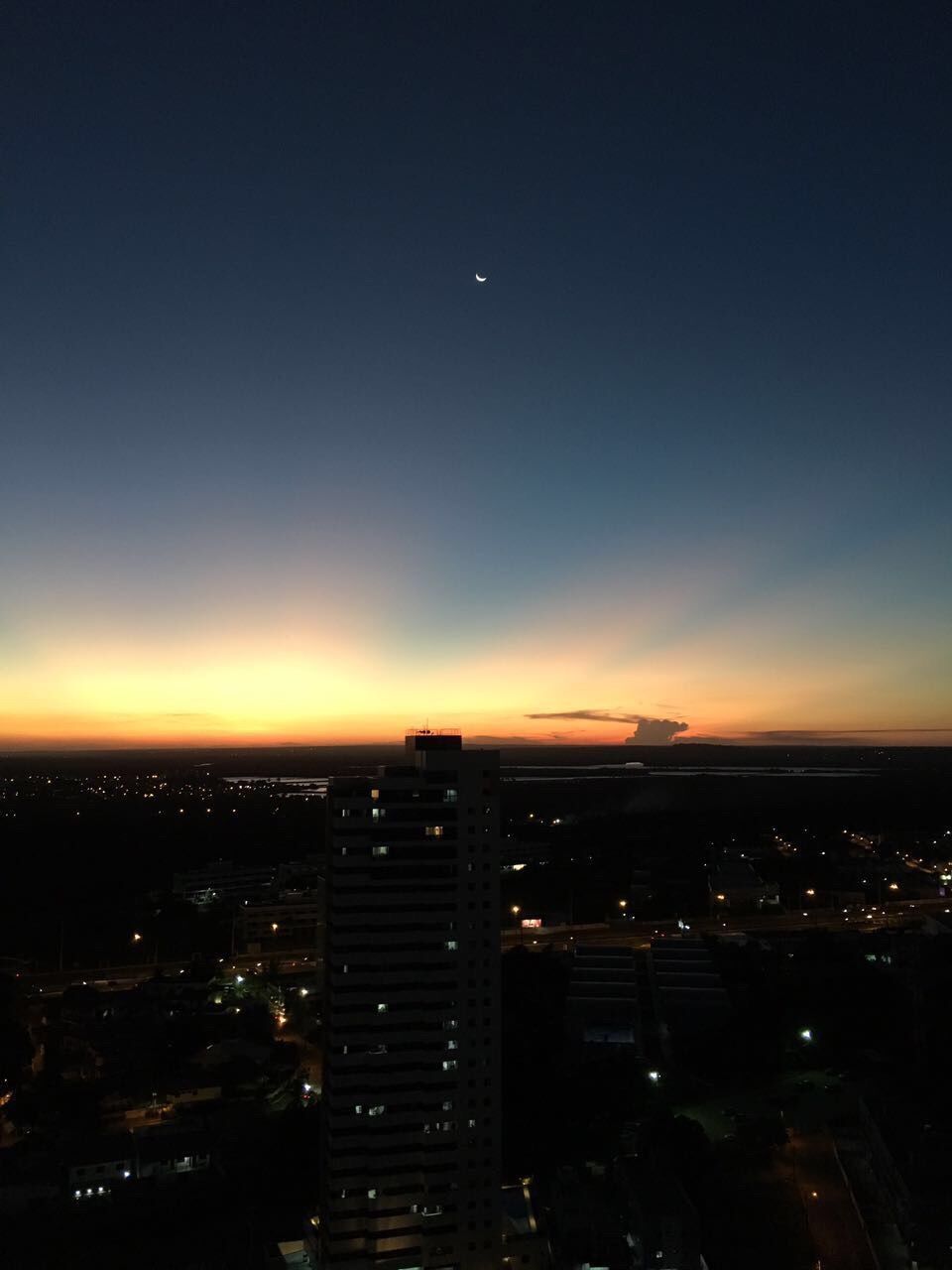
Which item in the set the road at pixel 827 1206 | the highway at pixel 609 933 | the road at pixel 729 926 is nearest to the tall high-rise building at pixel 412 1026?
the road at pixel 827 1206

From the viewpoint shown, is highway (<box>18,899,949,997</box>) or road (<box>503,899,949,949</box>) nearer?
highway (<box>18,899,949,997</box>)

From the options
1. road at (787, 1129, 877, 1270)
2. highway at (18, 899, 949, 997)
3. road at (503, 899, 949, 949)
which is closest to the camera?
road at (787, 1129, 877, 1270)

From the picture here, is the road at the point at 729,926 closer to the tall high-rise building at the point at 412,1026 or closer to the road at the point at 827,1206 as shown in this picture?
the road at the point at 827,1206

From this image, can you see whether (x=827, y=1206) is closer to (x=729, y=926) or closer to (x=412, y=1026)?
(x=412, y=1026)

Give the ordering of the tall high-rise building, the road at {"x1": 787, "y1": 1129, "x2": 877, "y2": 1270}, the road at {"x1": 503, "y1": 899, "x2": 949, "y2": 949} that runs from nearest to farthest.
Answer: the tall high-rise building, the road at {"x1": 787, "y1": 1129, "x2": 877, "y2": 1270}, the road at {"x1": 503, "y1": 899, "x2": 949, "y2": 949}

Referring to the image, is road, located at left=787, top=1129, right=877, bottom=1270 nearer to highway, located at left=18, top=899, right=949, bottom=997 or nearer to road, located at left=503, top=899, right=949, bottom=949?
→ highway, located at left=18, top=899, right=949, bottom=997

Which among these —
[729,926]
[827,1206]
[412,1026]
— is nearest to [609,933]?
[729,926]

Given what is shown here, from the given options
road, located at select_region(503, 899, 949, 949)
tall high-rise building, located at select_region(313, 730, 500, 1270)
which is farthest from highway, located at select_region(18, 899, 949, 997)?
tall high-rise building, located at select_region(313, 730, 500, 1270)

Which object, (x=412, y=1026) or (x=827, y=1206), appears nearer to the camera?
(x=412, y=1026)
